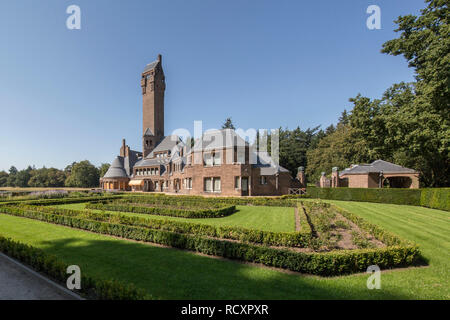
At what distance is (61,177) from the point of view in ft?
277

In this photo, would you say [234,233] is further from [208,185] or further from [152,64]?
[152,64]

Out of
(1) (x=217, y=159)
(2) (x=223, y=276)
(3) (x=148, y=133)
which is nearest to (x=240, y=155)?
(1) (x=217, y=159)

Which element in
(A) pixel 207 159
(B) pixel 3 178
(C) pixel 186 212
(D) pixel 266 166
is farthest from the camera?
(B) pixel 3 178

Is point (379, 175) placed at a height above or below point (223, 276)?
above

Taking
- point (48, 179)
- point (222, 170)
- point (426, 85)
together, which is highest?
point (426, 85)

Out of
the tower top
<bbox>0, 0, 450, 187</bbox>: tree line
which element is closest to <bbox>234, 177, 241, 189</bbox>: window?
<bbox>0, 0, 450, 187</bbox>: tree line

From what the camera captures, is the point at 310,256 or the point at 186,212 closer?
the point at 310,256

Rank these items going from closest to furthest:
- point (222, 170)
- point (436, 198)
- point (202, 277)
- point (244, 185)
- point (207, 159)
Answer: point (202, 277)
point (436, 198)
point (222, 170)
point (244, 185)
point (207, 159)

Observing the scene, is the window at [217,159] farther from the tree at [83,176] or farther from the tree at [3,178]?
the tree at [3,178]

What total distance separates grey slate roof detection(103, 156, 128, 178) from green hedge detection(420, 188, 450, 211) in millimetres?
60339

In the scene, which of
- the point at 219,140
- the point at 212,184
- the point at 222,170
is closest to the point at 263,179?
the point at 222,170

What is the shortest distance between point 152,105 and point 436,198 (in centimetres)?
6181

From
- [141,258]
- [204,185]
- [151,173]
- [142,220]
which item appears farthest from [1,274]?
[151,173]

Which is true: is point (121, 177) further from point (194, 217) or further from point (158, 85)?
point (194, 217)
